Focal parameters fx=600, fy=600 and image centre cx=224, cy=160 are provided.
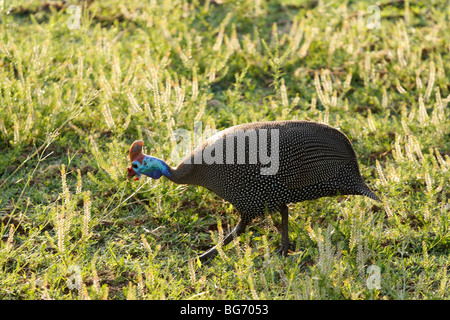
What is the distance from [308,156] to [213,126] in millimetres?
892

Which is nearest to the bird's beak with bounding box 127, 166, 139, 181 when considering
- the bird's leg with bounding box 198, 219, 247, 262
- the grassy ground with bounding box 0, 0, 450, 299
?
the grassy ground with bounding box 0, 0, 450, 299

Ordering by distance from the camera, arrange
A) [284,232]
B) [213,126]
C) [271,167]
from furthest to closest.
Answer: [213,126] → [284,232] → [271,167]

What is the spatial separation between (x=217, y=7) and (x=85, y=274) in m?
4.15

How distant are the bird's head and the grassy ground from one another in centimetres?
14

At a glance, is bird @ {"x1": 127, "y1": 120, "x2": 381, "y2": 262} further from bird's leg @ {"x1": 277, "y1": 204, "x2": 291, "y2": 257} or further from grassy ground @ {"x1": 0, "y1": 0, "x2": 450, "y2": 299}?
grassy ground @ {"x1": 0, "y1": 0, "x2": 450, "y2": 299}

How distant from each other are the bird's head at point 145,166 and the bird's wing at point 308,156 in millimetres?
705

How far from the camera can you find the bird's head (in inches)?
139

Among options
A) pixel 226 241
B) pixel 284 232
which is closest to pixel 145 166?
pixel 226 241

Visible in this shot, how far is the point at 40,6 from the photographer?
6.61 meters

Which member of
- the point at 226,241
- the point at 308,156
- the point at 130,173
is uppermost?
the point at 308,156

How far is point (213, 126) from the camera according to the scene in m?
4.05

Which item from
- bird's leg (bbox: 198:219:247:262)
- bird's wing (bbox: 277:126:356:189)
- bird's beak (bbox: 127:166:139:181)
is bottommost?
bird's leg (bbox: 198:219:247:262)

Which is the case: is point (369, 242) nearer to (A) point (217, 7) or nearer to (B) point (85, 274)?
(B) point (85, 274)

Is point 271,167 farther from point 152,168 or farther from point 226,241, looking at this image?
point 152,168
